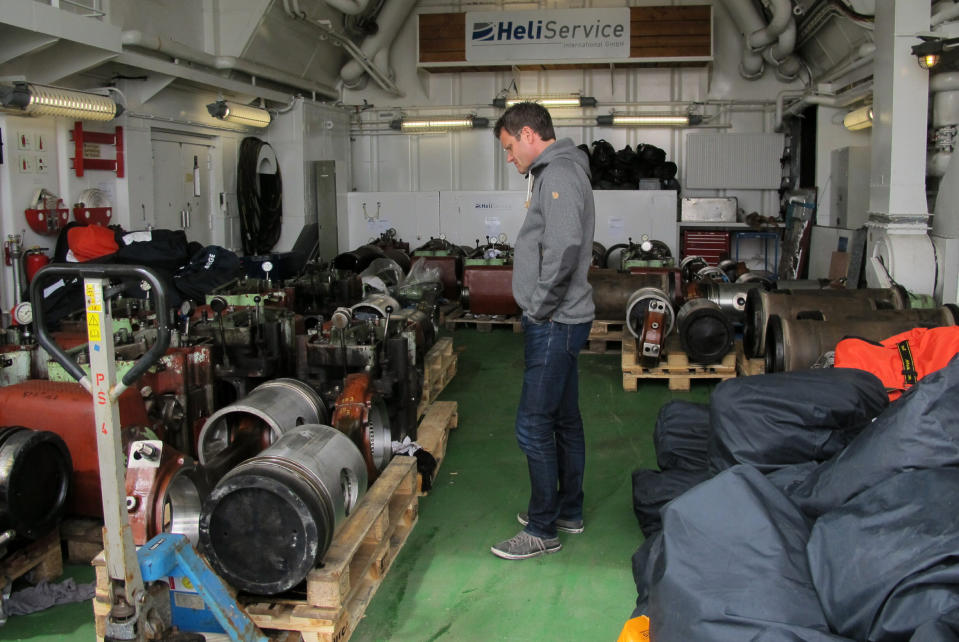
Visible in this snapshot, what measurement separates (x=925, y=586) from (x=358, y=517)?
2045 millimetres

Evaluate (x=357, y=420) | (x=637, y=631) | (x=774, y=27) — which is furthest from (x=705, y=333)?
(x=774, y=27)

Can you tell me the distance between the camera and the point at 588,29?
1131 centimetres

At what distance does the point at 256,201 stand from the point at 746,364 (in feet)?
22.5

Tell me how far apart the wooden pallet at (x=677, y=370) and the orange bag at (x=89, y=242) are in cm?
449

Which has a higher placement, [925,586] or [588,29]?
[588,29]

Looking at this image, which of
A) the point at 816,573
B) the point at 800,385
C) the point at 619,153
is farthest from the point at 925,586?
the point at 619,153

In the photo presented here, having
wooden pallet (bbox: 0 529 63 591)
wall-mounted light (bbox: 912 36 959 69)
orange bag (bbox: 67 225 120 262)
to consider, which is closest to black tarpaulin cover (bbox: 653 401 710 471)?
wooden pallet (bbox: 0 529 63 591)

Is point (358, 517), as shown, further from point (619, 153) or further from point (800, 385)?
point (619, 153)

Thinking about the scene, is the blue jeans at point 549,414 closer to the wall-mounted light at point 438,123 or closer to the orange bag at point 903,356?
the orange bag at point 903,356

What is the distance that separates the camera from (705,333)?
609 cm

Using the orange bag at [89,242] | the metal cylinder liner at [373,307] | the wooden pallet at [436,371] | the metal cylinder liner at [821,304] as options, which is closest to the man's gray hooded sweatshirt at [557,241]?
the wooden pallet at [436,371]

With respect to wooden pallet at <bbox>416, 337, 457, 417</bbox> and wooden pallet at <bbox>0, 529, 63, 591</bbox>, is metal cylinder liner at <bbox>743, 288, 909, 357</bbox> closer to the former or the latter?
wooden pallet at <bbox>416, 337, 457, 417</bbox>

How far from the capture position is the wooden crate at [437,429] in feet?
14.6

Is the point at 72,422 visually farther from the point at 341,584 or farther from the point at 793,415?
the point at 793,415
